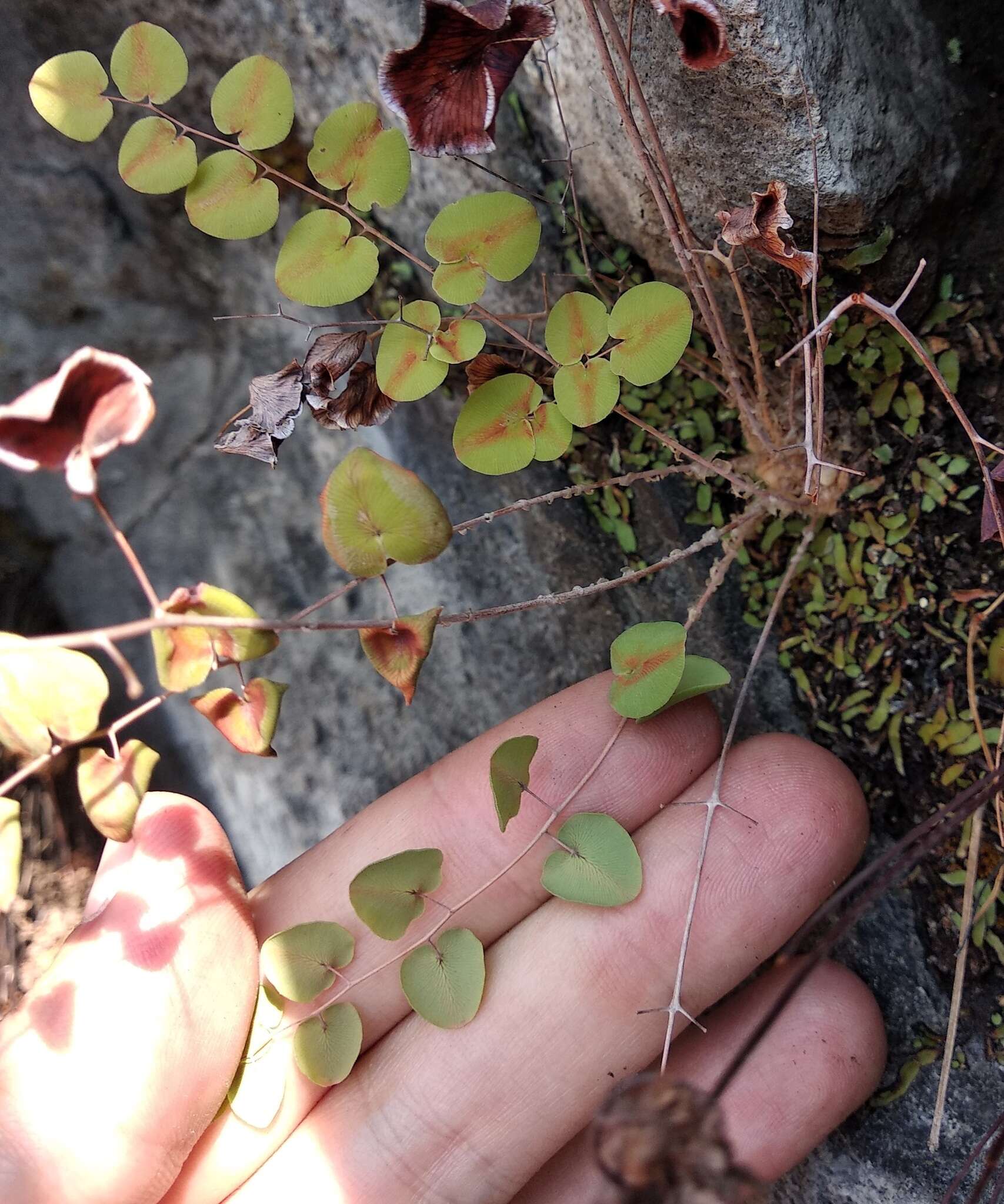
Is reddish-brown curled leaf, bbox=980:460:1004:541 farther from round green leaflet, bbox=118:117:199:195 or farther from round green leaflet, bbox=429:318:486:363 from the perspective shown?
round green leaflet, bbox=118:117:199:195

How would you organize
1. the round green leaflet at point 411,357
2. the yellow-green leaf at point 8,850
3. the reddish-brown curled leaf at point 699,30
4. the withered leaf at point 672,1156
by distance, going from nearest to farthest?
the withered leaf at point 672,1156, the reddish-brown curled leaf at point 699,30, the yellow-green leaf at point 8,850, the round green leaflet at point 411,357

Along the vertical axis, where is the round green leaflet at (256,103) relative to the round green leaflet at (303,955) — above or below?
above

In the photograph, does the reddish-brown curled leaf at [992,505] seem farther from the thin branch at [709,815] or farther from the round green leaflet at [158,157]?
A: the round green leaflet at [158,157]

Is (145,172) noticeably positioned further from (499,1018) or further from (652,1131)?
(499,1018)

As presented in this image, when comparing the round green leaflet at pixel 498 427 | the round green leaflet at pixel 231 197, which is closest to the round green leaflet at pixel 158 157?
the round green leaflet at pixel 231 197

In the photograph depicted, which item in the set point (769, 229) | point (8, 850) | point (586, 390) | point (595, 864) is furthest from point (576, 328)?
point (8, 850)

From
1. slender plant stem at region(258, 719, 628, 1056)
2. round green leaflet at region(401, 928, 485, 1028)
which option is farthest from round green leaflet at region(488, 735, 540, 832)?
round green leaflet at region(401, 928, 485, 1028)

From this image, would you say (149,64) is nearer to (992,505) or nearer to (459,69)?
(459,69)
